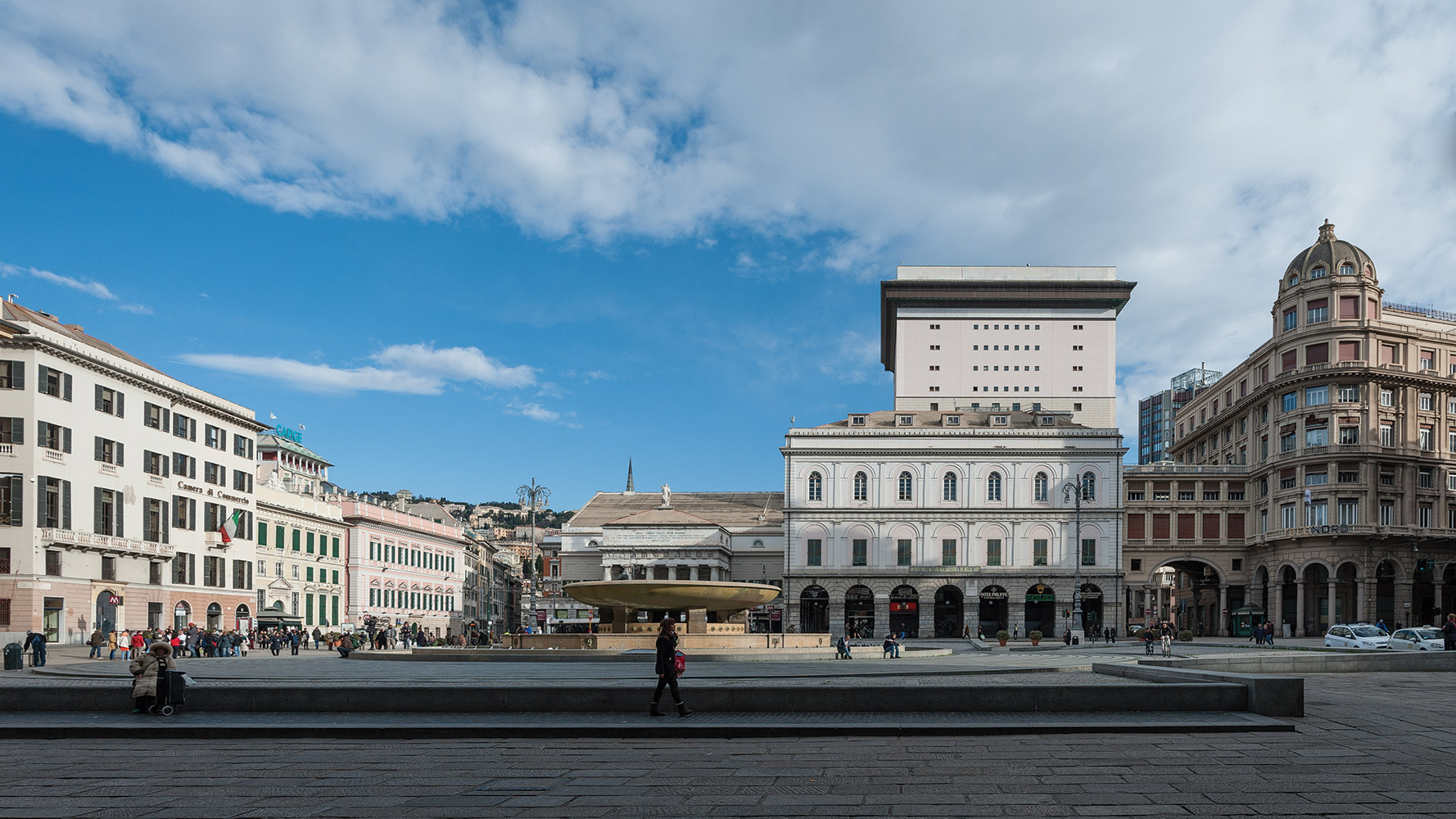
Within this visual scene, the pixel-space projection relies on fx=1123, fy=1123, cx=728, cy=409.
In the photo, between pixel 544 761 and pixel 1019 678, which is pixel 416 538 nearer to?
pixel 1019 678

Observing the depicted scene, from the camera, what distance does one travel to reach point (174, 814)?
9.09 m

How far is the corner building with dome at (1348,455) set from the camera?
69.9 m

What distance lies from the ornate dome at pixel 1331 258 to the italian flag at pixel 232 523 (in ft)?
221

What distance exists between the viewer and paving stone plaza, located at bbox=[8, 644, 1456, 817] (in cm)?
934

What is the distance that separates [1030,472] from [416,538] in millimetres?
50604

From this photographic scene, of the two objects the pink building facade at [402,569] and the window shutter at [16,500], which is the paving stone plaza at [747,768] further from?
the pink building facade at [402,569]

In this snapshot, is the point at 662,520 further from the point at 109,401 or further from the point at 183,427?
the point at 109,401

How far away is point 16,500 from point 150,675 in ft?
127

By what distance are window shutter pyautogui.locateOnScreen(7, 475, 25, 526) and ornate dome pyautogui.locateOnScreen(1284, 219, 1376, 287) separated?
73.0m

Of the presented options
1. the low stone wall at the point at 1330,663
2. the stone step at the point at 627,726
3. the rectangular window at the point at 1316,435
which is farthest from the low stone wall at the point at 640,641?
the rectangular window at the point at 1316,435

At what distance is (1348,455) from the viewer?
6950 centimetres

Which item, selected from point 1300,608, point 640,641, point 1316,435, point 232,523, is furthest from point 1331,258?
point 232,523

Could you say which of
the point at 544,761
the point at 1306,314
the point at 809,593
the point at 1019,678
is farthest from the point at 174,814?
the point at 1306,314

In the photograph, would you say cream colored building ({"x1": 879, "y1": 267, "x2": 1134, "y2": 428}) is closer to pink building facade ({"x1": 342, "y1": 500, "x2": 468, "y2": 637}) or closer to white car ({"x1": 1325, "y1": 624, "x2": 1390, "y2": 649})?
pink building facade ({"x1": 342, "y1": 500, "x2": 468, "y2": 637})
